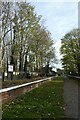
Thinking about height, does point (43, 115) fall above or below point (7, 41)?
below

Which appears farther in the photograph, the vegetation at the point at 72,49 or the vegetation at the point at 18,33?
the vegetation at the point at 72,49

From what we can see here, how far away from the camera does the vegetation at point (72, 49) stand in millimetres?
84875

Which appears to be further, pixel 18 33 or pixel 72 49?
pixel 72 49

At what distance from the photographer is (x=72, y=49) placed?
86.9 m

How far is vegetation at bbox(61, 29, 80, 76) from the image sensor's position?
84875 mm

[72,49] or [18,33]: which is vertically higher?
[72,49]

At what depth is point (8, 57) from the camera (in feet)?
130

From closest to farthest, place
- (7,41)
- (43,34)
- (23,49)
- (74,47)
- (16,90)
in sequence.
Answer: (16,90)
(7,41)
(23,49)
(43,34)
(74,47)

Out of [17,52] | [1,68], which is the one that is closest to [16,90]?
[1,68]

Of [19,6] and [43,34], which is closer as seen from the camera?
[19,6]

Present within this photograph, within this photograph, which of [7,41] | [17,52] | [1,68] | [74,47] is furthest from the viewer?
[74,47]

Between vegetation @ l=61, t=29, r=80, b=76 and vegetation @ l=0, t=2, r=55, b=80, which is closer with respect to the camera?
vegetation @ l=0, t=2, r=55, b=80

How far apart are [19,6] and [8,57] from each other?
6.69 m

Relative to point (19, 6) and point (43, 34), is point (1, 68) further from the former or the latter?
point (43, 34)
